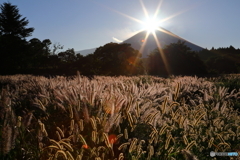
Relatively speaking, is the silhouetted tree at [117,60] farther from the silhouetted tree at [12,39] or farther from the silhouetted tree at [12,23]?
the silhouetted tree at [12,23]

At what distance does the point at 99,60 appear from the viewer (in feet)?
91.9

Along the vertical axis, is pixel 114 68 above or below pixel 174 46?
below

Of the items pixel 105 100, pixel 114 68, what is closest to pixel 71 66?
pixel 114 68

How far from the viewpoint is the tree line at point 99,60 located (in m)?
27.9

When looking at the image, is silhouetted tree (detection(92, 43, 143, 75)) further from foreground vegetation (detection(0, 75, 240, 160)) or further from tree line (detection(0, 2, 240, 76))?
foreground vegetation (detection(0, 75, 240, 160))

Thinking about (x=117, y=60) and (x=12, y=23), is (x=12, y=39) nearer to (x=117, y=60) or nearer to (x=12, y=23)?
(x=12, y=23)

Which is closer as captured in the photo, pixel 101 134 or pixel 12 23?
pixel 101 134

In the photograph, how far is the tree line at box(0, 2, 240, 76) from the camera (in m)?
27.9

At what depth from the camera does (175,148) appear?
258cm

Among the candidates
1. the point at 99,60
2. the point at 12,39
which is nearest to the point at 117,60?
the point at 99,60

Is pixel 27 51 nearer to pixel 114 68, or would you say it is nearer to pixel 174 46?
pixel 114 68

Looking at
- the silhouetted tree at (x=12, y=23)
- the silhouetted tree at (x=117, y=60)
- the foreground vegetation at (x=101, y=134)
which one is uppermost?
the silhouetted tree at (x=12, y=23)

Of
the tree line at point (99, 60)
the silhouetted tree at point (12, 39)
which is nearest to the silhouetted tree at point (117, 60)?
the tree line at point (99, 60)

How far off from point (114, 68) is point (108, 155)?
2540 centimetres
